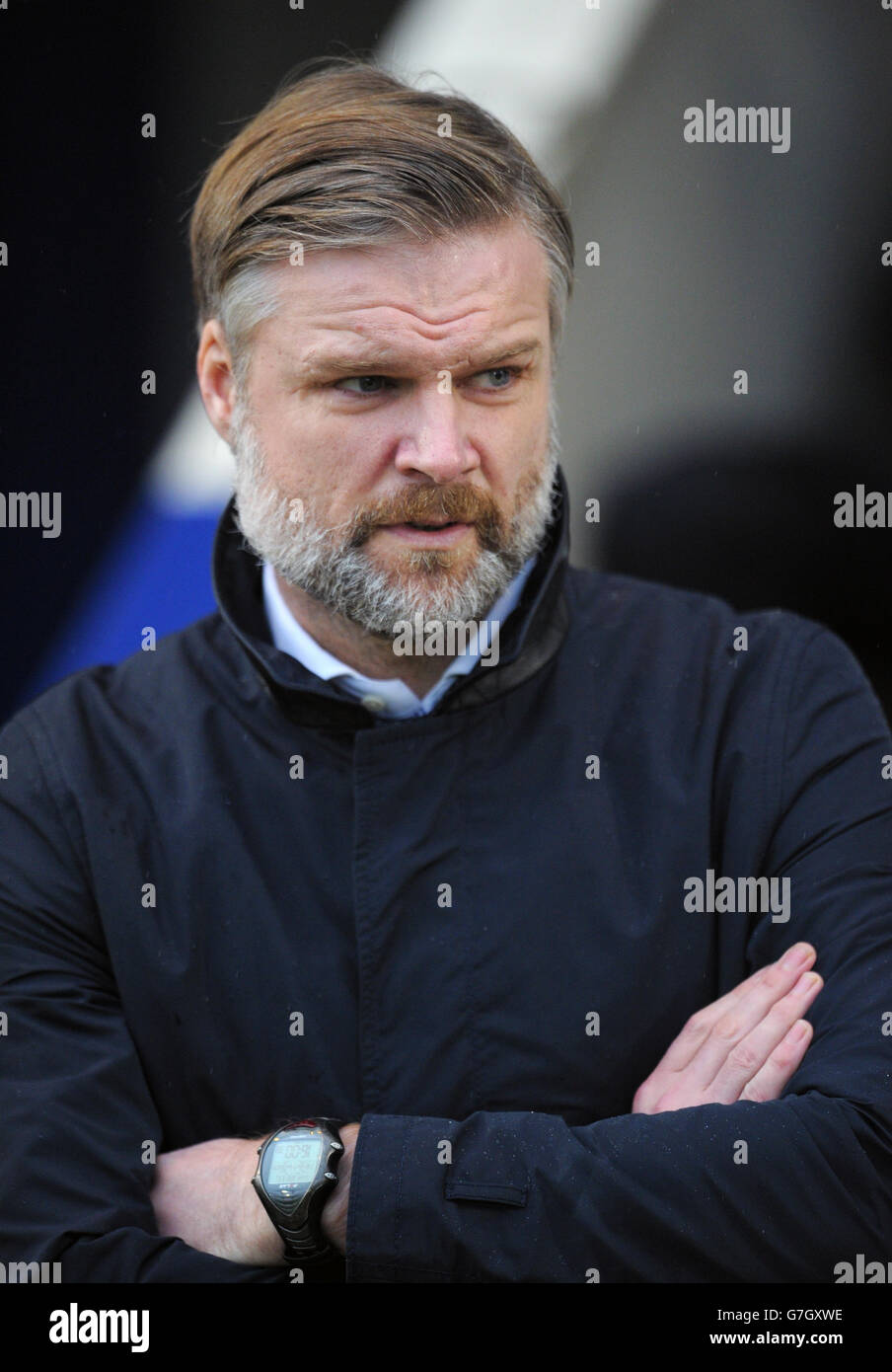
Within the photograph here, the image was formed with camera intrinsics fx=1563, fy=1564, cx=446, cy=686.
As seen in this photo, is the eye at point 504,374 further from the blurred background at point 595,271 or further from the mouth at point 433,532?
the blurred background at point 595,271

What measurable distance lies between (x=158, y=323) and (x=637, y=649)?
126 cm

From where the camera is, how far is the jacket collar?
2.49m

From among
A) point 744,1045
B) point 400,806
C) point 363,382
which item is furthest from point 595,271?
point 744,1045

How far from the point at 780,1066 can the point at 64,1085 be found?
3.36ft

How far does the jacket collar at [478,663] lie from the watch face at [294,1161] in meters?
0.66

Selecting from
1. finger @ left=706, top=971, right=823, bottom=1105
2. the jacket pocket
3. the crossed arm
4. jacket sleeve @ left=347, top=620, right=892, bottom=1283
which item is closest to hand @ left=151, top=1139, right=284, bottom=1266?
the crossed arm

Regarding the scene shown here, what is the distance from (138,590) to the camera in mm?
3299

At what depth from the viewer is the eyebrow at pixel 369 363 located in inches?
93.4

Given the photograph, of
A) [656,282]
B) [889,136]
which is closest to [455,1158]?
[656,282]

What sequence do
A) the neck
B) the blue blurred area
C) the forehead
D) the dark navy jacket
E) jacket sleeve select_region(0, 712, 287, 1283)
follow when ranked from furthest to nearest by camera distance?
1. the blue blurred area
2. the neck
3. the forehead
4. the dark navy jacket
5. jacket sleeve select_region(0, 712, 287, 1283)

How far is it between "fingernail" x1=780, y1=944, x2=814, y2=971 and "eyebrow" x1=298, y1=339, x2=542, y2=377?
0.99 meters

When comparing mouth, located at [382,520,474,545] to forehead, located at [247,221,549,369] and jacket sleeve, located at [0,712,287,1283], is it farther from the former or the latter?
jacket sleeve, located at [0,712,287,1283]

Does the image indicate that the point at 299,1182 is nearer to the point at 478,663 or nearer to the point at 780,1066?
the point at 780,1066
